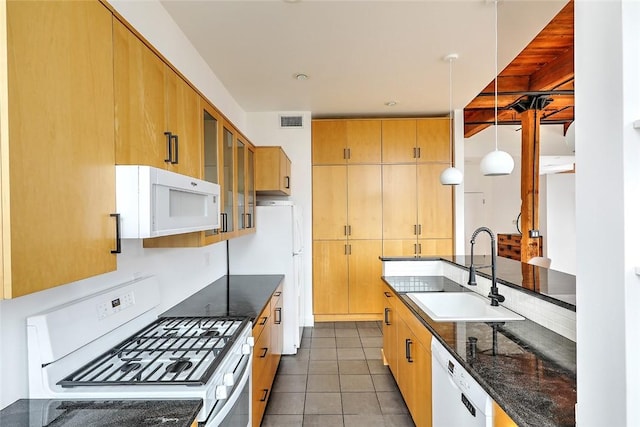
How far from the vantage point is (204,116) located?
7.07 feet

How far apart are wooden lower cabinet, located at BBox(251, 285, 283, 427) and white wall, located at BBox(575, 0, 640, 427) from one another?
1.72 m

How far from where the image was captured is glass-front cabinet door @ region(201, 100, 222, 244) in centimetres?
214

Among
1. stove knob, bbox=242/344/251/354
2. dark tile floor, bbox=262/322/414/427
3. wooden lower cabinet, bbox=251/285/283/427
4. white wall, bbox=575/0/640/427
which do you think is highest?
white wall, bbox=575/0/640/427

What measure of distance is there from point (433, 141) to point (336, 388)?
3320 millimetres

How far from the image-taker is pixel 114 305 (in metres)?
1.59

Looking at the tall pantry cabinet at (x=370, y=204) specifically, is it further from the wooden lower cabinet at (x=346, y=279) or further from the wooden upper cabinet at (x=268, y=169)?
the wooden upper cabinet at (x=268, y=169)

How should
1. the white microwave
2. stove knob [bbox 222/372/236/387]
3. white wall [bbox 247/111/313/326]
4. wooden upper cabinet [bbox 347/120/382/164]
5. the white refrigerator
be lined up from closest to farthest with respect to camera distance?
the white microwave < stove knob [bbox 222/372/236/387] < the white refrigerator < white wall [bbox 247/111/313/326] < wooden upper cabinet [bbox 347/120/382/164]

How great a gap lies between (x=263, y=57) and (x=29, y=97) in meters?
2.42

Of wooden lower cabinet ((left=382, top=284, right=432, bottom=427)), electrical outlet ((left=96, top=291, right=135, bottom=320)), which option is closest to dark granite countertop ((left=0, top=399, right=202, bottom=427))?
electrical outlet ((left=96, top=291, right=135, bottom=320))

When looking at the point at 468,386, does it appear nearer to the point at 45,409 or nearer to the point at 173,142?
the point at 45,409

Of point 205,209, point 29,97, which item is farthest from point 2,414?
point 205,209

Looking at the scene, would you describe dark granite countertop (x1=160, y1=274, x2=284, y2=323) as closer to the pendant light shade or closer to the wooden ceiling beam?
the pendant light shade

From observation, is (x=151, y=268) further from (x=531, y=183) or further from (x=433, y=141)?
(x=531, y=183)

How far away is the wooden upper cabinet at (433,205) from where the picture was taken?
4758 millimetres
